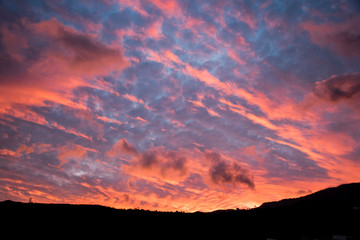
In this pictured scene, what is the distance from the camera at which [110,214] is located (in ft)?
120

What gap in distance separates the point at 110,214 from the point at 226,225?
1644 cm

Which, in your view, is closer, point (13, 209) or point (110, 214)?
point (13, 209)

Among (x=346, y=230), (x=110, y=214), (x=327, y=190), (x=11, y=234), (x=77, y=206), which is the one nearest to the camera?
(x=346, y=230)

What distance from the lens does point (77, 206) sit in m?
39.3

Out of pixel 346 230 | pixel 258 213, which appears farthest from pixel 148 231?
pixel 346 230

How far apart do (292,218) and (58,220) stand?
96.2 ft

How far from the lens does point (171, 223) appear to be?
112ft

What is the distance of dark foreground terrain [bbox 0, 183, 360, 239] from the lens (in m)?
27.2

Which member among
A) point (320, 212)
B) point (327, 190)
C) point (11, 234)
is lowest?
point (11, 234)

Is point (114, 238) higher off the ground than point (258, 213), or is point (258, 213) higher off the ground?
point (258, 213)

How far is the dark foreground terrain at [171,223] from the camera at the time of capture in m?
27.2

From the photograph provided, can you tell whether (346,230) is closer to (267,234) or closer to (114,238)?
(267,234)

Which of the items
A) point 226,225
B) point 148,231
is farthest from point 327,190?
point 148,231

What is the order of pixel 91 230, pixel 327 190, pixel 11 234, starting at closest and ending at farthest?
1. pixel 11 234
2. pixel 91 230
3. pixel 327 190
